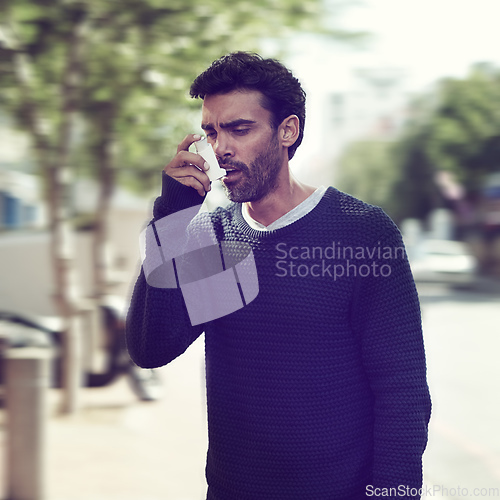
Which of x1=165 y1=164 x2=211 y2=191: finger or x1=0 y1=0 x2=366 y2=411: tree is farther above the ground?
x1=0 y1=0 x2=366 y2=411: tree

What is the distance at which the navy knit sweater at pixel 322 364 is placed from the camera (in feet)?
5.56

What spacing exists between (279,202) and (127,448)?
401 centimetres

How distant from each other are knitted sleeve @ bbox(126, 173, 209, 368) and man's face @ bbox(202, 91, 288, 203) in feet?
0.39

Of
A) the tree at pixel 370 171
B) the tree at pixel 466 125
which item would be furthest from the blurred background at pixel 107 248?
the tree at pixel 370 171

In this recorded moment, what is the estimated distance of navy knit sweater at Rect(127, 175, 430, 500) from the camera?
1695 mm

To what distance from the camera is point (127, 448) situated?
5344 mm

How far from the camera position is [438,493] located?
4.57 metres

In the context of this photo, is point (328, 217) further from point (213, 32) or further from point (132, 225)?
point (132, 225)

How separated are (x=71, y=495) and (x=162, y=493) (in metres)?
0.58

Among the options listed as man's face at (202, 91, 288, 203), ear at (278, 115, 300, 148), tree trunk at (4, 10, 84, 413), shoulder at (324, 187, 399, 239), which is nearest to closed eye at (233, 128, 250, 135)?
man's face at (202, 91, 288, 203)

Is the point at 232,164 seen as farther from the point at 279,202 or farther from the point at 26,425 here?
the point at 26,425

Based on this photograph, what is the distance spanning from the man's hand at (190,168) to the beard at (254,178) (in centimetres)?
6

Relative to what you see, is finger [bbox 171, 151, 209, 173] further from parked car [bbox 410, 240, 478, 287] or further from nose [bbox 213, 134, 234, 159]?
parked car [bbox 410, 240, 478, 287]

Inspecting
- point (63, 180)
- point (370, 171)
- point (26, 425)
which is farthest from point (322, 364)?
point (370, 171)
